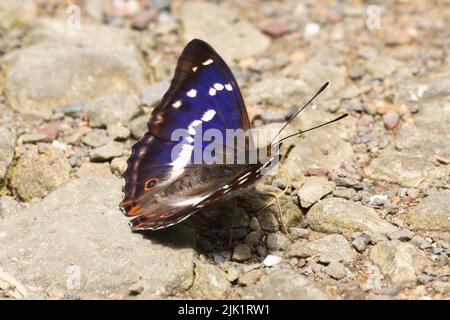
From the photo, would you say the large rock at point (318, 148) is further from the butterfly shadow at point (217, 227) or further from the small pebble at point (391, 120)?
the butterfly shadow at point (217, 227)

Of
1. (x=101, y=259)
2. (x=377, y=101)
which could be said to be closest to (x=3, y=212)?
(x=101, y=259)

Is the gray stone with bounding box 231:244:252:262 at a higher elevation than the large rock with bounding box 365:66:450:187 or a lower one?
lower

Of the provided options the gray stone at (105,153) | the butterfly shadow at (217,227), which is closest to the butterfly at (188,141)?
the butterfly shadow at (217,227)

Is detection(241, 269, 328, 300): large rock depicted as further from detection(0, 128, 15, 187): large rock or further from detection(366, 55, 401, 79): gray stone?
detection(366, 55, 401, 79): gray stone

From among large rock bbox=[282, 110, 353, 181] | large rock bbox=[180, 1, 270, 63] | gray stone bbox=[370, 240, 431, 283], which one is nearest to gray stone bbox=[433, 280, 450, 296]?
gray stone bbox=[370, 240, 431, 283]

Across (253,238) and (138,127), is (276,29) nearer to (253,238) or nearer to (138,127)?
(138,127)

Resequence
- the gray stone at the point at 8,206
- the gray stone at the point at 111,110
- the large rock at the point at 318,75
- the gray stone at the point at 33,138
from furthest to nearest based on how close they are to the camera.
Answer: the large rock at the point at 318,75
the gray stone at the point at 111,110
the gray stone at the point at 33,138
the gray stone at the point at 8,206

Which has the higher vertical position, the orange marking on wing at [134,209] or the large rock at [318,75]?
the large rock at [318,75]
